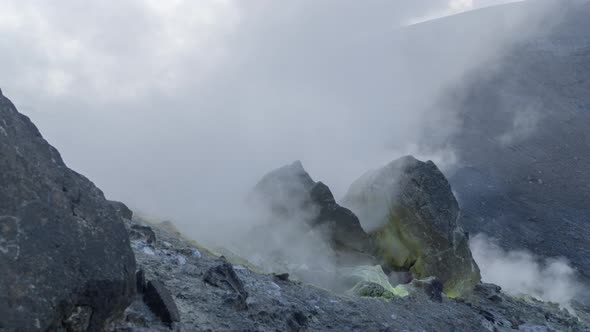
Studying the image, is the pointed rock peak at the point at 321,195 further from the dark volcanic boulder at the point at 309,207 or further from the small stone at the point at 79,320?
the small stone at the point at 79,320

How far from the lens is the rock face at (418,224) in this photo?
19.0 metres

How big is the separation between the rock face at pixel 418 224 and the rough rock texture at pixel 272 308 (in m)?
3.57

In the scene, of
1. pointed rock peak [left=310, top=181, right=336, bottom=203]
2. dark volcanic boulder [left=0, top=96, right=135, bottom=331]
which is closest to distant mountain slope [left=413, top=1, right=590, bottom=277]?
pointed rock peak [left=310, top=181, right=336, bottom=203]

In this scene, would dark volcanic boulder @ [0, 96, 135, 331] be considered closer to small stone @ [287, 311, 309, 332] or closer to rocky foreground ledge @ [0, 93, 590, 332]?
rocky foreground ledge @ [0, 93, 590, 332]

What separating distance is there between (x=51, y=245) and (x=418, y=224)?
50.9 feet

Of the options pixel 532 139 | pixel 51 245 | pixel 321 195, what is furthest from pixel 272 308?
pixel 532 139

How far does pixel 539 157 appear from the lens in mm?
41000

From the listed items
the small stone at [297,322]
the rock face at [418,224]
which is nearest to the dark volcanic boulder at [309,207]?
the rock face at [418,224]

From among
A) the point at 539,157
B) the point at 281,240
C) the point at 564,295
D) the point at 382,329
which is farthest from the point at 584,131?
the point at 382,329

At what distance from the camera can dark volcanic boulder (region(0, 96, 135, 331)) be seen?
4816 millimetres

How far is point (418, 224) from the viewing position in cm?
1925

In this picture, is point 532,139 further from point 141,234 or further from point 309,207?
point 141,234

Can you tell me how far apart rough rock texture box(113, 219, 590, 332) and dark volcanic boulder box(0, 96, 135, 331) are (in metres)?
0.67

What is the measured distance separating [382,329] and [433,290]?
5.08 metres
